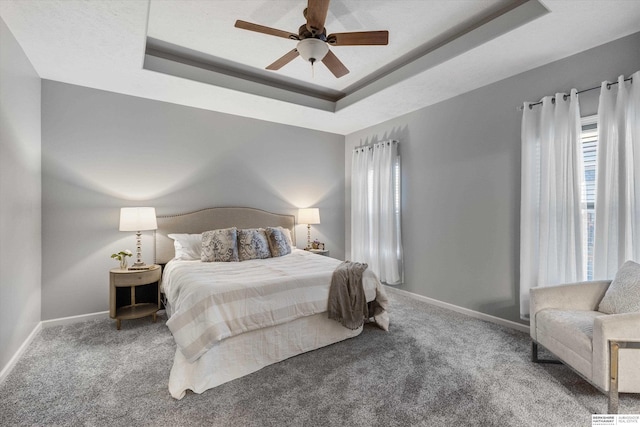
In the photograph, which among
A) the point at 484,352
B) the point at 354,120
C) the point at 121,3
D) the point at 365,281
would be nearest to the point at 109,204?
the point at 121,3

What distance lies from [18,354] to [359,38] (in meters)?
3.82

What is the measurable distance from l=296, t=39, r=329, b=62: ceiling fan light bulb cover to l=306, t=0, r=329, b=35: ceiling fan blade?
0.23 ft

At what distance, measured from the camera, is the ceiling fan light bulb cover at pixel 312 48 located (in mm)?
2250

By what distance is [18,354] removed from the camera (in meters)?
2.50

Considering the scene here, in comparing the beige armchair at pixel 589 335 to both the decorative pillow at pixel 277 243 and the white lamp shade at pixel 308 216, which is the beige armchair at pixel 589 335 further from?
the white lamp shade at pixel 308 216

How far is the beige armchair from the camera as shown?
1.73m

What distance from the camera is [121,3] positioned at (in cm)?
209

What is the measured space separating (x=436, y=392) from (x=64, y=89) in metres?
4.68

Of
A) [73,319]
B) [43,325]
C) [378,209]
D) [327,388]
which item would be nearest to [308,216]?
[378,209]

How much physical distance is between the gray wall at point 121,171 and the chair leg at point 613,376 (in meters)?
4.05

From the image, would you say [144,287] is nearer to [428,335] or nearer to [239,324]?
[239,324]

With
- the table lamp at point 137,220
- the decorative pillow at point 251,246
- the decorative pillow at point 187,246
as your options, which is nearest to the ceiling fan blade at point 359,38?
the decorative pillow at point 251,246

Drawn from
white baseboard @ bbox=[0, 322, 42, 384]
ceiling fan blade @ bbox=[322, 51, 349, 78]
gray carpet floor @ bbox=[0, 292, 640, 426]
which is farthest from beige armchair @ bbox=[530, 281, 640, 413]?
white baseboard @ bbox=[0, 322, 42, 384]

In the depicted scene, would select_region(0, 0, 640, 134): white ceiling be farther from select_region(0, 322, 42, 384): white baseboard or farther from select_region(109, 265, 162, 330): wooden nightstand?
select_region(0, 322, 42, 384): white baseboard
